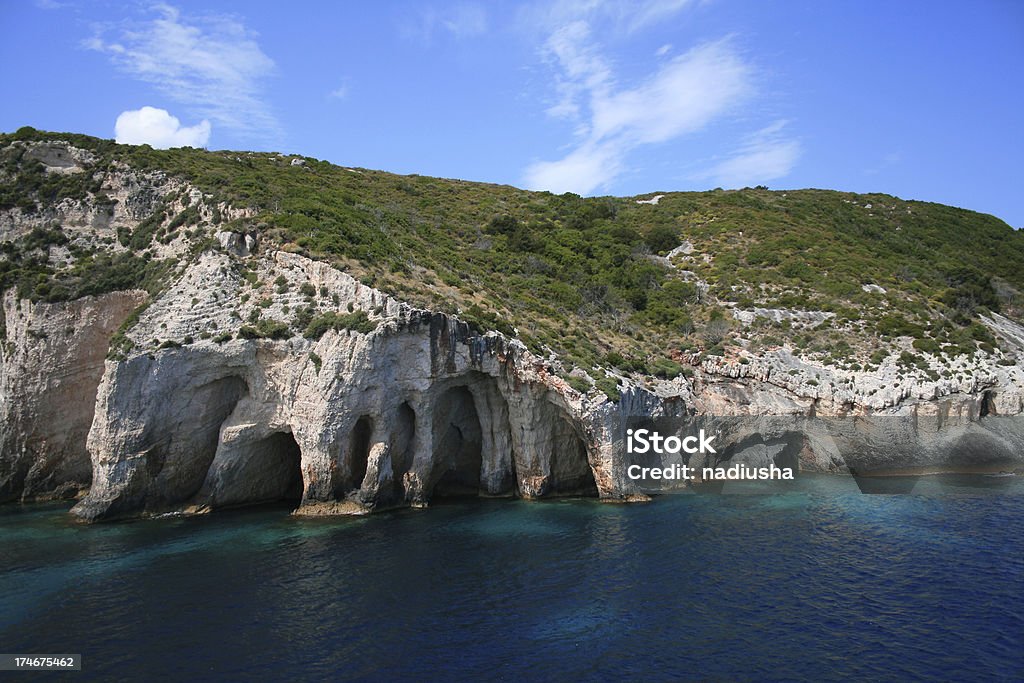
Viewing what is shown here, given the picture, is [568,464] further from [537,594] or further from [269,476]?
[269,476]

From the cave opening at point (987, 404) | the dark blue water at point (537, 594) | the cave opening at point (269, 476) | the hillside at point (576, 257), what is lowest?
the dark blue water at point (537, 594)

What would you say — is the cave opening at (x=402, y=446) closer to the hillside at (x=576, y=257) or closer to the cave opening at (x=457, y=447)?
the cave opening at (x=457, y=447)

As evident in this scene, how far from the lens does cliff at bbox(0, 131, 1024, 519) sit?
36.7 m

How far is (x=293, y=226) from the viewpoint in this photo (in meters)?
44.5

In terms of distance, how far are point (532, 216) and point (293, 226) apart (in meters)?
39.7

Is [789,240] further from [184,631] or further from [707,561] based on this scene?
[184,631]

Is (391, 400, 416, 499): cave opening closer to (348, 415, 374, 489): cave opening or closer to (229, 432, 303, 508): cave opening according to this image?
(348, 415, 374, 489): cave opening

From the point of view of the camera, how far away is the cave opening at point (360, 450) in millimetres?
37719

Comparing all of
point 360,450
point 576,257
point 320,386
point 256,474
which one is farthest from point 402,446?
point 576,257

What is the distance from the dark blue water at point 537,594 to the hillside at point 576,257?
13.2m

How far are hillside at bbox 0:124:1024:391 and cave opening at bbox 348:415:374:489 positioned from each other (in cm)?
691

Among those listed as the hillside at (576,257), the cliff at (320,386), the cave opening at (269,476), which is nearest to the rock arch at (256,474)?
the cave opening at (269,476)

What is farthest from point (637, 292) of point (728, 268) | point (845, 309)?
point (845, 309)

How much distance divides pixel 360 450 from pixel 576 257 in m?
35.2
